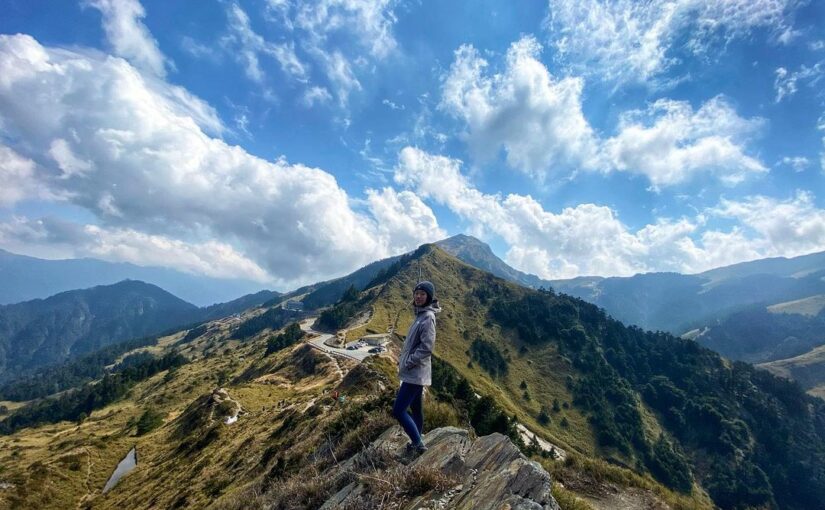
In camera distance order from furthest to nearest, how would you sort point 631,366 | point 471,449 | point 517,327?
1. point 631,366
2. point 517,327
3. point 471,449

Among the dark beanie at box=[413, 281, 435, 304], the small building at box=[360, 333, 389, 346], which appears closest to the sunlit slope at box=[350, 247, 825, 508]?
the small building at box=[360, 333, 389, 346]

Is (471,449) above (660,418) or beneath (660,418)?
above

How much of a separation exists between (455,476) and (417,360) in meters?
2.84

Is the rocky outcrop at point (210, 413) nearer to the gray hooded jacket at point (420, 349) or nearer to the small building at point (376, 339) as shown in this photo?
the small building at point (376, 339)

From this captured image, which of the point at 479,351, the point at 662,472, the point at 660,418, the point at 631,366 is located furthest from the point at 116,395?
the point at 631,366

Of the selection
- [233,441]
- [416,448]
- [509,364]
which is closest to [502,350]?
[509,364]

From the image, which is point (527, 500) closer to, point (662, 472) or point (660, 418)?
point (662, 472)

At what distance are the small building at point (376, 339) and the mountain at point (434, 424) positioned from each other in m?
3.07

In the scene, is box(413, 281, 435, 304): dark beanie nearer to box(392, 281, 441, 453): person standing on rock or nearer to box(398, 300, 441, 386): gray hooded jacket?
box(392, 281, 441, 453): person standing on rock

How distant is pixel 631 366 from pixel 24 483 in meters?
216

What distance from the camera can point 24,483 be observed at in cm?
4216

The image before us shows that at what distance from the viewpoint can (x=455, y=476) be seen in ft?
30.7

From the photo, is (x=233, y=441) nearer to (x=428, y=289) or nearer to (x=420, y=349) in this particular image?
(x=420, y=349)

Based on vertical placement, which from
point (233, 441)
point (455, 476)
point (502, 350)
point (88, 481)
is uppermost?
point (455, 476)
